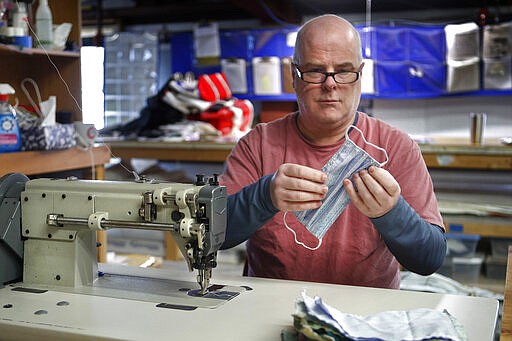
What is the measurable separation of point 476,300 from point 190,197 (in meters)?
0.72

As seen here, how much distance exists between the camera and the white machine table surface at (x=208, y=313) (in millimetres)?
1357

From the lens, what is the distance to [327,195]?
1711mm

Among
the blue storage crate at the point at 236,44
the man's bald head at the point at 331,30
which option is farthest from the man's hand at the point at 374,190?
the blue storage crate at the point at 236,44

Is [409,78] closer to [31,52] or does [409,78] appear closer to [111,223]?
[31,52]

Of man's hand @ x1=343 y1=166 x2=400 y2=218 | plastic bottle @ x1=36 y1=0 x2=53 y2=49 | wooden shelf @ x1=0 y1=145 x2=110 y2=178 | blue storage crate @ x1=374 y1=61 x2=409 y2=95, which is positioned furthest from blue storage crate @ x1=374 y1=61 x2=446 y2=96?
man's hand @ x1=343 y1=166 x2=400 y2=218

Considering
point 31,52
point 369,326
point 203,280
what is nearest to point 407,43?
point 31,52

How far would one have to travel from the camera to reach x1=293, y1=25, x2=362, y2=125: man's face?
1973 mm

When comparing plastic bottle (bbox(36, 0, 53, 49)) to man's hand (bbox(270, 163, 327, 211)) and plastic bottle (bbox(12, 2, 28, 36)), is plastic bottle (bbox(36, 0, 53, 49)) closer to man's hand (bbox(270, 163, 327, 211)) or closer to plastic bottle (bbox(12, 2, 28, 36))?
plastic bottle (bbox(12, 2, 28, 36))

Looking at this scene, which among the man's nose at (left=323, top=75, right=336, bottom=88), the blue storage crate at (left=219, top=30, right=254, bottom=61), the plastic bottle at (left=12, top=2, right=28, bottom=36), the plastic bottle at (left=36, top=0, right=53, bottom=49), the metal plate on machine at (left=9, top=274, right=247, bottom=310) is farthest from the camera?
the blue storage crate at (left=219, top=30, right=254, bottom=61)

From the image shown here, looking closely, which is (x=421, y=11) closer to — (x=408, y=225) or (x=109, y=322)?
(x=408, y=225)

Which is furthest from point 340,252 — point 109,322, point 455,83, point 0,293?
point 455,83

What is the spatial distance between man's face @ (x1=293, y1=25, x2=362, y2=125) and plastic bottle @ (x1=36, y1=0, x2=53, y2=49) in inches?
55.0

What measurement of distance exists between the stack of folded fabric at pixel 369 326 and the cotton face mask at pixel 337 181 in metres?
0.44

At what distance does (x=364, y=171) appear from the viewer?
159cm
